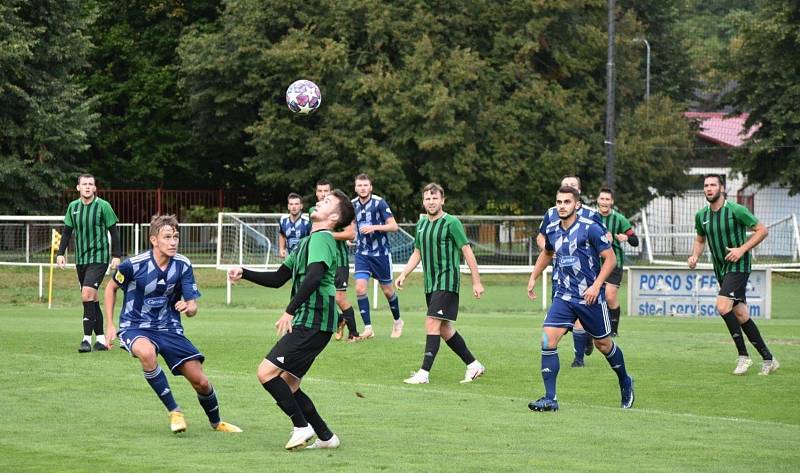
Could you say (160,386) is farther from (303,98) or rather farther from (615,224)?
(303,98)

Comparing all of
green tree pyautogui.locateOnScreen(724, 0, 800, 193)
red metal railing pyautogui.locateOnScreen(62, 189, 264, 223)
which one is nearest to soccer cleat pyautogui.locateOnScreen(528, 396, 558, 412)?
red metal railing pyautogui.locateOnScreen(62, 189, 264, 223)

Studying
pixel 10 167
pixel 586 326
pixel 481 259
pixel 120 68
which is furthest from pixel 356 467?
pixel 120 68

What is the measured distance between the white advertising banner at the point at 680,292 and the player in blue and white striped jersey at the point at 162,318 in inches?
584

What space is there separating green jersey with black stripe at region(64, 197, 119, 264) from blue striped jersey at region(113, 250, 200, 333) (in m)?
6.85

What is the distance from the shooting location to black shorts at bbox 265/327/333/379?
891cm

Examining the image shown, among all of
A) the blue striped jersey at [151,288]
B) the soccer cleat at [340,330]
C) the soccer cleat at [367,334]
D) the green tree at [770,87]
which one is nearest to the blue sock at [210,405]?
the blue striped jersey at [151,288]

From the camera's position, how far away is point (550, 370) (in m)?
11.3

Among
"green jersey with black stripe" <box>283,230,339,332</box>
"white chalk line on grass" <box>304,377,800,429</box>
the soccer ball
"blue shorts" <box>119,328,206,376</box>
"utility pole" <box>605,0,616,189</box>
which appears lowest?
"white chalk line on grass" <box>304,377,800,429</box>

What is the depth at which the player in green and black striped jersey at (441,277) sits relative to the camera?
13461mm

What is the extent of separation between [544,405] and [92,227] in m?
7.79

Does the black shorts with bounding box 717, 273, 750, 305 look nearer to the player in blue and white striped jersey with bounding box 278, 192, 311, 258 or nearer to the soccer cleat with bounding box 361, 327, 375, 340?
the soccer cleat with bounding box 361, 327, 375, 340

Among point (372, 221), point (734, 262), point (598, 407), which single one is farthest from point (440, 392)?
point (372, 221)

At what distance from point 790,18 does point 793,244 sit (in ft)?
33.2

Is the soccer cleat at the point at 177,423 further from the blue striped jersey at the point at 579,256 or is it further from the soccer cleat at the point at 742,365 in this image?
the soccer cleat at the point at 742,365
